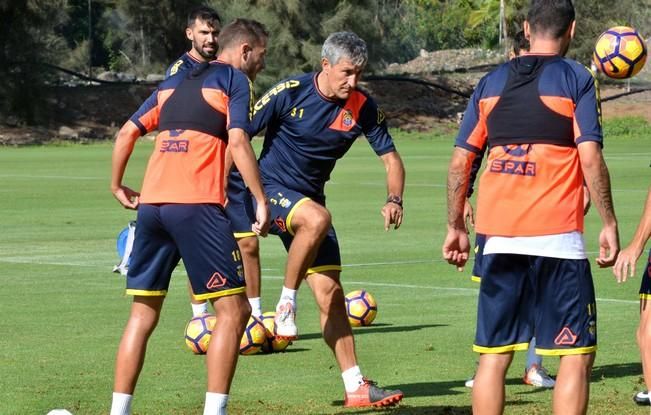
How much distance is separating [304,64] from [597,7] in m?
15.3

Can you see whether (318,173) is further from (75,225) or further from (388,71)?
(388,71)

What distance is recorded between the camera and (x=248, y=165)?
7.88 metres

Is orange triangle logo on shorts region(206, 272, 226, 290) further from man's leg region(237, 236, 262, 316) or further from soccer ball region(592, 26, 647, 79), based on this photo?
soccer ball region(592, 26, 647, 79)

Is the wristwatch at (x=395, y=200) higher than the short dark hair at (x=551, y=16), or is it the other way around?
the short dark hair at (x=551, y=16)

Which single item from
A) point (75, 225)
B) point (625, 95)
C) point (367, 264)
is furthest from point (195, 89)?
point (625, 95)

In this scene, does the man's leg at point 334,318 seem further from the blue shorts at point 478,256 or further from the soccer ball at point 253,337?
the soccer ball at point 253,337

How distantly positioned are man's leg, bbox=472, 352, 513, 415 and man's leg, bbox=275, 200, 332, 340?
2.69 metres

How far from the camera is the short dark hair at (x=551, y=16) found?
6984 mm

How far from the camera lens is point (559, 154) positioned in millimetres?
7027

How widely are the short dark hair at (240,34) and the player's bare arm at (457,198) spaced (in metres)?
2.71

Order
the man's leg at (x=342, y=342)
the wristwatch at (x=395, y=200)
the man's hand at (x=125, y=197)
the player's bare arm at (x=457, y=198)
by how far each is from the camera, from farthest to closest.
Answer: the wristwatch at (x=395, y=200) < the man's leg at (x=342, y=342) < the man's hand at (x=125, y=197) < the player's bare arm at (x=457, y=198)

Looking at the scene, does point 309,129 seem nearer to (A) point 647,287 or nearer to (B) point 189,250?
(B) point 189,250

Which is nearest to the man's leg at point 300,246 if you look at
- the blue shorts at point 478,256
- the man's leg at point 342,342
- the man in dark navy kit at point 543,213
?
the man's leg at point 342,342

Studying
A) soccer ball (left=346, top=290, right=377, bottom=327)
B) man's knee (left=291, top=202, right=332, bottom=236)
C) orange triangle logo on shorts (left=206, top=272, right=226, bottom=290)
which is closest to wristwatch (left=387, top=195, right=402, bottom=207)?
man's knee (left=291, top=202, right=332, bottom=236)
